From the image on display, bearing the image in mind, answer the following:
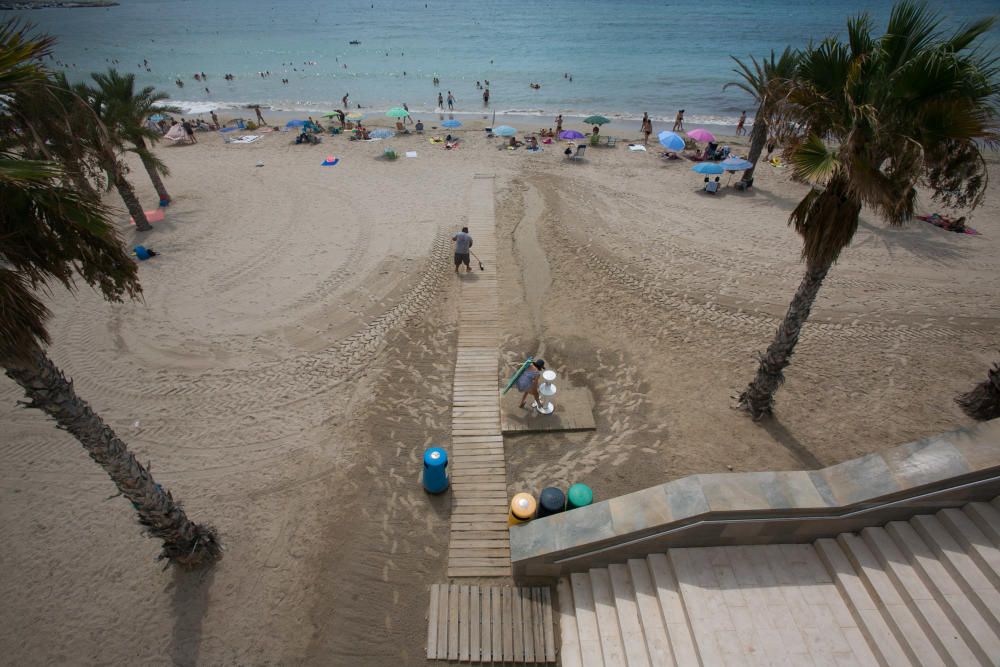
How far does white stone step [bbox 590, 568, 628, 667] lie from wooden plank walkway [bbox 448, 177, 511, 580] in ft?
5.11

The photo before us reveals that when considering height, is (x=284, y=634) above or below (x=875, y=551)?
below

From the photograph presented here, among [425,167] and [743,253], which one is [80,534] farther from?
[425,167]

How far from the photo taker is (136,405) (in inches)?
419

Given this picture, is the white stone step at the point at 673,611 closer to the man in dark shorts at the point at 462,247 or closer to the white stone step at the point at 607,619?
the white stone step at the point at 607,619

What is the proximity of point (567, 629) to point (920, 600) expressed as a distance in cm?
450

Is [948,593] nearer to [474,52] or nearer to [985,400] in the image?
[985,400]

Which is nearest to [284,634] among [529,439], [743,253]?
[529,439]

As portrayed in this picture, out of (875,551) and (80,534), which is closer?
(875,551)

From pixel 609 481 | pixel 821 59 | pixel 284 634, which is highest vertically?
pixel 821 59

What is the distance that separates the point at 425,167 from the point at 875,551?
25206 mm

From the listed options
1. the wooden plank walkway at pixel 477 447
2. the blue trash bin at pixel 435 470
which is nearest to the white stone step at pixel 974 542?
the wooden plank walkway at pixel 477 447

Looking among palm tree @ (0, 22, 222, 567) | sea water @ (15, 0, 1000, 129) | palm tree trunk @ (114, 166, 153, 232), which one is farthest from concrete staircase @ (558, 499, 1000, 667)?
sea water @ (15, 0, 1000, 129)

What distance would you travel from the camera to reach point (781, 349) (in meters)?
8.97

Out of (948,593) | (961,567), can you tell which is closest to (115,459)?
(948,593)
